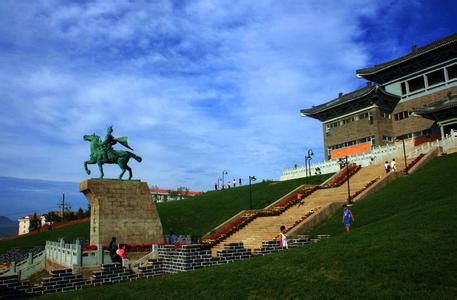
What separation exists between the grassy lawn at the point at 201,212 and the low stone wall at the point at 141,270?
16.0 metres

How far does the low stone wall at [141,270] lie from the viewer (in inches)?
480

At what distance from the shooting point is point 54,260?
23891mm

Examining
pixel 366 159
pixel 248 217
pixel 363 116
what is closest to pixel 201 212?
pixel 248 217

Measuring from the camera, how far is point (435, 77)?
151 feet

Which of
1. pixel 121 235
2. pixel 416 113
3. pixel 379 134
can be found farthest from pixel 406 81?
pixel 121 235

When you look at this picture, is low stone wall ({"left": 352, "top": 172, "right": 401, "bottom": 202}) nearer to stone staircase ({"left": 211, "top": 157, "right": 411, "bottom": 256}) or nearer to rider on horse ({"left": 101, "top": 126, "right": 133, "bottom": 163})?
stone staircase ({"left": 211, "top": 157, "right": 411, "bottom": 256})

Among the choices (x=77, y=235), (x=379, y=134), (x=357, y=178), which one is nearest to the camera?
(x=357, y=178)

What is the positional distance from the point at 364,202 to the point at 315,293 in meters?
15.3

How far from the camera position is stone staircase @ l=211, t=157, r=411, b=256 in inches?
900

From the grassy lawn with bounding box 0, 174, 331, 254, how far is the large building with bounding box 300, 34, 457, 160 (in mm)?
11393

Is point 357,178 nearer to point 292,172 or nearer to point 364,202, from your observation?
point 364,202

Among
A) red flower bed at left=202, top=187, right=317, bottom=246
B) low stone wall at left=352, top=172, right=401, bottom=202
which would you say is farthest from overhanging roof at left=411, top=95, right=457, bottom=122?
red flower bed at left=202, top=187, right=317, bottom=246

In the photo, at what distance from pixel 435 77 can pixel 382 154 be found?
15.8 meters

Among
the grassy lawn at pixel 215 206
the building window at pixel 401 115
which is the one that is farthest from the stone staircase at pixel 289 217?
the building window at pixel 401 115
